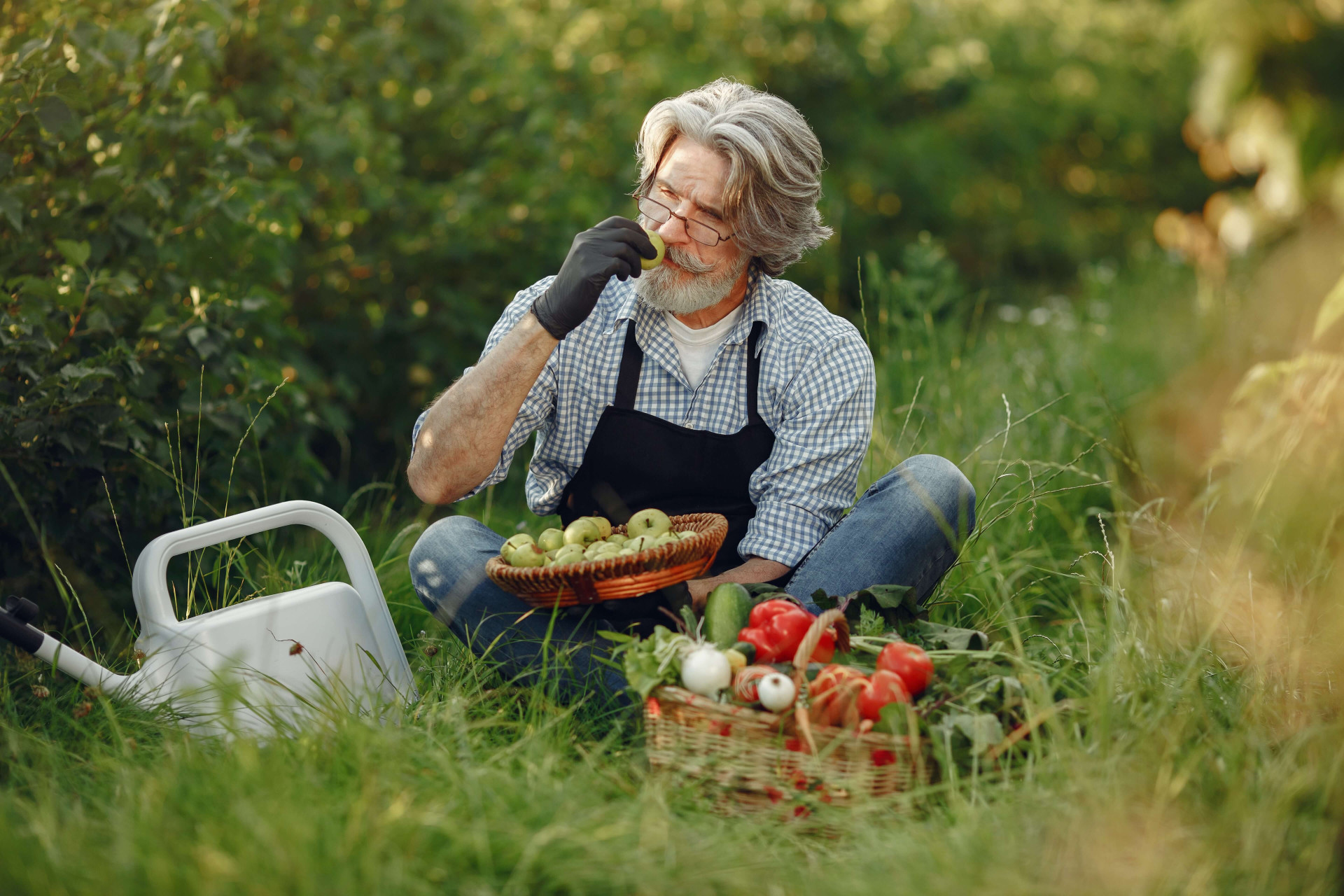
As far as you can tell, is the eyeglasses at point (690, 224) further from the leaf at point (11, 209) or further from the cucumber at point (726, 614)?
the leaf at point (11, 209)

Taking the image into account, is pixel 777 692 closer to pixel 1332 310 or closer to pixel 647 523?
pixel 647 523

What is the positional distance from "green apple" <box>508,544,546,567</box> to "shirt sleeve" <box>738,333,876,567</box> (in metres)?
0.52

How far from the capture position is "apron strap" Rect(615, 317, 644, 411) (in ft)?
8.92

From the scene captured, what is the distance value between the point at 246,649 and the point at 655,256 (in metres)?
1.19

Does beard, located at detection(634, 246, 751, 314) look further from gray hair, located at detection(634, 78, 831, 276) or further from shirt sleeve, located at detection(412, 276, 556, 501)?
shirt sleeve, located at detection(412, 276, 556, 501)

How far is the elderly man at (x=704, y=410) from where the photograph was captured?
2.51 m

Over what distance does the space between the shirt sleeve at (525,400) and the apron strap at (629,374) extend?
0.16 meters

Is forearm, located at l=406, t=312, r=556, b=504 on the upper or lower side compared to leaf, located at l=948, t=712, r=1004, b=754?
upper

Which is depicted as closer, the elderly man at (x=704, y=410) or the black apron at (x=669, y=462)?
the elderly man at (x=704, y=410)

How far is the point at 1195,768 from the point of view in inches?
71.9

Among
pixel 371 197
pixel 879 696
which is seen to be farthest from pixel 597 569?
pixel 371 197

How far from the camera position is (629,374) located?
273 centimetres

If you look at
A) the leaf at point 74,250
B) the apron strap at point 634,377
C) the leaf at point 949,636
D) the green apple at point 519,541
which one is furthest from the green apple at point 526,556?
the leaf at point 74,250

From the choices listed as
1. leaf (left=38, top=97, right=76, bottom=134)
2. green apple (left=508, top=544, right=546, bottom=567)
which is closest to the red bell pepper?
green apple (left=508, top=544, right=546, bottom=567)
